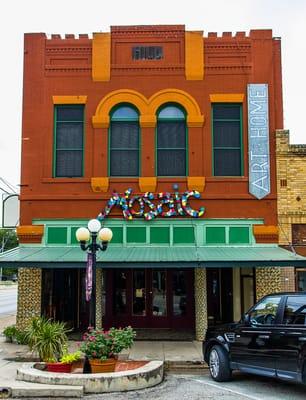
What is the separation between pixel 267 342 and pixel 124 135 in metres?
9.56

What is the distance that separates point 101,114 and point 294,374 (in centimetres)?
1084

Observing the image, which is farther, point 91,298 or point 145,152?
point 145,152

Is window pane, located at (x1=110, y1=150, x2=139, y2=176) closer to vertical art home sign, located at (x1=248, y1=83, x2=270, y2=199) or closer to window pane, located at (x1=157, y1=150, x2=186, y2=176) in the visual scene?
window pane, located at (x1=157, y1=150, x2=186, y2=176)

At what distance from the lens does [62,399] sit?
31.7 feet

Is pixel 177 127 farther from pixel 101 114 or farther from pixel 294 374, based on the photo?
pixel 294 374

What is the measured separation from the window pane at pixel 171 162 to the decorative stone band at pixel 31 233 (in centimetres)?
429

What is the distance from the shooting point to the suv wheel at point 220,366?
35.7ft

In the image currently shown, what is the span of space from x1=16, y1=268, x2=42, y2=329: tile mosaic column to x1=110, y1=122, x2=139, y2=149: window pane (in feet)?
15.8

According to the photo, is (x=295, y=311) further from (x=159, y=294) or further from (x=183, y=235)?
(x=159, y=294)

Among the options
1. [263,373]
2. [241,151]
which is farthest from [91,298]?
[241,151]

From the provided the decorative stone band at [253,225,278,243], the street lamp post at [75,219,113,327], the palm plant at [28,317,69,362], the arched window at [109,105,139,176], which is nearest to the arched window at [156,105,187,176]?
the arched window at [109,105,139,176]

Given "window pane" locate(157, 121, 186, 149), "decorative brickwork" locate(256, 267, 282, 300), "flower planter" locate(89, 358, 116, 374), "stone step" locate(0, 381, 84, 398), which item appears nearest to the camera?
"stone step" locate(0, 381, 84, 398)

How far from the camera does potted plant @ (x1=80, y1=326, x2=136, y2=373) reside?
10852 mm

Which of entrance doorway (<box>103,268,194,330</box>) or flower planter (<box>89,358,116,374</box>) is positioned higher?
entrance doorway (<box>103,268,194,330</box>)
